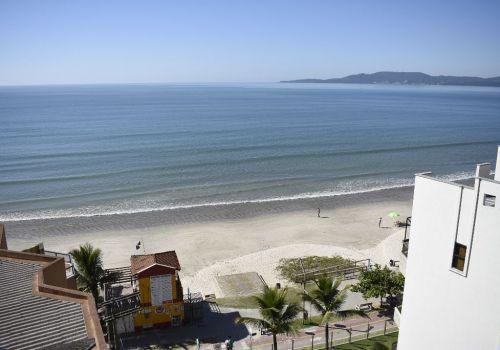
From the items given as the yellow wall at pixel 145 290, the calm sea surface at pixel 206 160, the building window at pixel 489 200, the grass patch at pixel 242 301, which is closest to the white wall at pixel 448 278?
the building window at pixel 489 200

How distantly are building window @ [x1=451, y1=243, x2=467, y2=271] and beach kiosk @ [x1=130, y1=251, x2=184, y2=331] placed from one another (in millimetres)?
13509

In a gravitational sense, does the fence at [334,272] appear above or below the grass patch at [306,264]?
above

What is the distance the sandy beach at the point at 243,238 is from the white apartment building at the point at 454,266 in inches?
599

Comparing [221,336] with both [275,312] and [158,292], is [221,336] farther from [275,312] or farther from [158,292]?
[275,312]

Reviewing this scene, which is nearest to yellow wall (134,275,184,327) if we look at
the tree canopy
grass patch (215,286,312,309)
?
grass patch (215,286,312,309)

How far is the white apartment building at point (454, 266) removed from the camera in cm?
1156

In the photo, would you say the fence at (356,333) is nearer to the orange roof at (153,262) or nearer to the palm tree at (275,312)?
the palm tree at (275,312)

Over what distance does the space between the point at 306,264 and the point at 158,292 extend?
12.3m

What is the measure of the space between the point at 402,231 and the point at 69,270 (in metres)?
28.6

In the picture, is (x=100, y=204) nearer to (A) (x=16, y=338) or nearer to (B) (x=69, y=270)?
(B) (x=69, y=270)

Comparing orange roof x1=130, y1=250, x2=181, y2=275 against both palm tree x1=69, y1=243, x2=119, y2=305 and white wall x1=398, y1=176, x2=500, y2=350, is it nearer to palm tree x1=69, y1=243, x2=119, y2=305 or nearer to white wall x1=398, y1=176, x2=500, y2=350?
palm tree x1=69, y1=243, x2=119, y2=305

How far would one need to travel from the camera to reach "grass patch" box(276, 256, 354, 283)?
29328 millimetres

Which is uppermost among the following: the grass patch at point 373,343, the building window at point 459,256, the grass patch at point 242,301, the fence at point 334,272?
the building window at point 459,256

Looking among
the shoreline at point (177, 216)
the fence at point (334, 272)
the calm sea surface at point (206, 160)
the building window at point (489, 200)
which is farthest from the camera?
the calm sea surface at point (206, 160)
